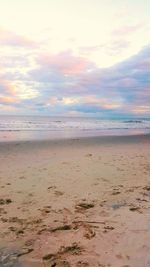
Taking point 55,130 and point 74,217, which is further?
point 55,130

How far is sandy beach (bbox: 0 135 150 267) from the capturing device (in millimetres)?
3504

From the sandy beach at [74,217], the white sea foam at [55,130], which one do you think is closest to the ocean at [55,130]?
the white sea foam at [55,130]

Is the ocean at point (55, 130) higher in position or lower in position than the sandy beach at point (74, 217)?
higher

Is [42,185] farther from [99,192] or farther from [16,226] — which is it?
[16,226]

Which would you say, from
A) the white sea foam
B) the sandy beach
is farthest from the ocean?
the sandy beach

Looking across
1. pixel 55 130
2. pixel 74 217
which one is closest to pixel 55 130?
pixel 55 130

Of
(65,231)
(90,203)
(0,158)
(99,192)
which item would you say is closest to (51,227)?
(65,231)

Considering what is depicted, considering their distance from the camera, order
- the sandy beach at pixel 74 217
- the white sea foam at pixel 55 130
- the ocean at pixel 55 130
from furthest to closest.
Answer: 1. the white sea foam at pixel 55 130
2. the ocean at pixel 55 130
3. the sandy beach at pixel 74 217

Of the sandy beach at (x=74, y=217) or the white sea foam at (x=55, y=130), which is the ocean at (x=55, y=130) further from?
the sandy beach at (x=74, y=217)

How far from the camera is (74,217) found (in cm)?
481

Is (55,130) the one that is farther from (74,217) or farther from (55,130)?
(74,217)

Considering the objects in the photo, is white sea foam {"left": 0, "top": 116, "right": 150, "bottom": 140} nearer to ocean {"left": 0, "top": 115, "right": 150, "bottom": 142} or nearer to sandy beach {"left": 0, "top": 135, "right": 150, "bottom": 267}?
ocean {"left": 0, "top": 115, "right": 150, "bottom": 142}

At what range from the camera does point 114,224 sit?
177 inches

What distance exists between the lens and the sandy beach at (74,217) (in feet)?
11.5
